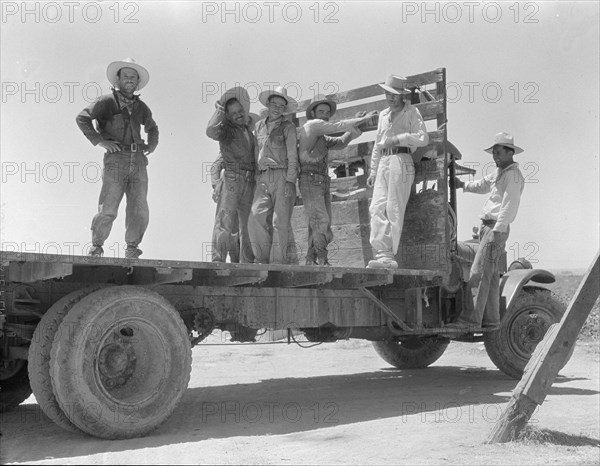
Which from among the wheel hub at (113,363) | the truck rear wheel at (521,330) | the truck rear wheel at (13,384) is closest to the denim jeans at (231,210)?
the truck rear wheel at (13,384)

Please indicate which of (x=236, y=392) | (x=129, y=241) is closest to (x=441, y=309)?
(x=236, y=392)

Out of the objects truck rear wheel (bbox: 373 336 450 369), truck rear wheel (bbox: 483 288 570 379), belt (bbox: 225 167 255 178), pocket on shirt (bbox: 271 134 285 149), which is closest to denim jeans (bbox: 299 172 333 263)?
pocket on shirt (bbox: 271 134 285 149)

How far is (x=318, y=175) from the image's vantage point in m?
8.36

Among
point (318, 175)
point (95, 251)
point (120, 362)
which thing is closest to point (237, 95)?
point (318, 175)

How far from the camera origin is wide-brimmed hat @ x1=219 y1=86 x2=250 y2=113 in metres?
8.03

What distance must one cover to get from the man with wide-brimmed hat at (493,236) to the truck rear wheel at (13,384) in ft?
15.3

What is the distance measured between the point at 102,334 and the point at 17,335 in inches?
38.8

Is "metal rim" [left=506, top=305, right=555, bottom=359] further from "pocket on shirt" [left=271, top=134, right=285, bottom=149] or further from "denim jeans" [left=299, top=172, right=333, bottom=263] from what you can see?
"pocket on shirt" [left=271, top=134, right=285, bottom=149]

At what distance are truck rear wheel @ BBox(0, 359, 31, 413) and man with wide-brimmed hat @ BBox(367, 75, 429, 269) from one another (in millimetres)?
3751

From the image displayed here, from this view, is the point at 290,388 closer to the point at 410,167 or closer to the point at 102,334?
the point at 410,167

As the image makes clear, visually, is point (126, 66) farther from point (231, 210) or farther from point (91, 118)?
point (231, 210)

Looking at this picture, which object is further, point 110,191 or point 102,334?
point 110,191

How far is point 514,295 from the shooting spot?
927cm

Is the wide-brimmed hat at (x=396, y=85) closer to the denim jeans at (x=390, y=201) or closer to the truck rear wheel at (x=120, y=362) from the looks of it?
the denim jeans at (x=390, y=201)
